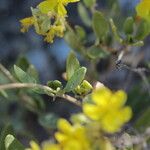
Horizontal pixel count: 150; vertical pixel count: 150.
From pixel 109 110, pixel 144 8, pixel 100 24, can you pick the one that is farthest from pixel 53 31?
pixel 109 110

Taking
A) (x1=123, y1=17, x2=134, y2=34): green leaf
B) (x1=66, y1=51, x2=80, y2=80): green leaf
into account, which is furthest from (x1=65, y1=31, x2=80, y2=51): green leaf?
(x1=66, y1=51, x2=80, y2=80): green leaf

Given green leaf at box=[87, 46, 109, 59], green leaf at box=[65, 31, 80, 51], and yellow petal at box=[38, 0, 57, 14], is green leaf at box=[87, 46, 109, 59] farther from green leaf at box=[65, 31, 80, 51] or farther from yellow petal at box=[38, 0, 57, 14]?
yellow petal at box=[38, 0, 57, 14]

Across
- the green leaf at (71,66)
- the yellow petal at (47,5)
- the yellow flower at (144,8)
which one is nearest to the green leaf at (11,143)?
the green leaf at (71,66)

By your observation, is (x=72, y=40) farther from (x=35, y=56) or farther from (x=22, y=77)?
(x=35, y=56)

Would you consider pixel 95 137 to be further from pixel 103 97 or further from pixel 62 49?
pixel 62 49

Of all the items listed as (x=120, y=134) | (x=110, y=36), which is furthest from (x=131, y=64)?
(x=120, y=134)

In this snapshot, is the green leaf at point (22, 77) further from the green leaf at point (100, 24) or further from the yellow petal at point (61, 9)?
the green leaf at point (100, 24)
